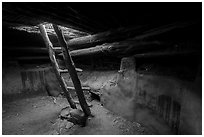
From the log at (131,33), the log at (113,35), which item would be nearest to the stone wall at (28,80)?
the log at (113,35)

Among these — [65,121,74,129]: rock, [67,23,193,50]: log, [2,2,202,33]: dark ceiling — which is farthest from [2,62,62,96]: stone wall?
[2,2,202,33]: dark ceiling

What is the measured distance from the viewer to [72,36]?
534 cm

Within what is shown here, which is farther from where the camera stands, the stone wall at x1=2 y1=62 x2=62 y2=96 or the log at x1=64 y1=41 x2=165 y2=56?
the stone wall at x1=2 y1=62 x2=62 y2=96

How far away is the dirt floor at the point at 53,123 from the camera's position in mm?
3371

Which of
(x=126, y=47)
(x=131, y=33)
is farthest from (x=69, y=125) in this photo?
(x=131, y=33)

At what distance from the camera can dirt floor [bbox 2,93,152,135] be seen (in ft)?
11.1

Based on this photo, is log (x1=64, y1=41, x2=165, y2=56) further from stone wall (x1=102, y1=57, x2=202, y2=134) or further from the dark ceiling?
the dark ceiling

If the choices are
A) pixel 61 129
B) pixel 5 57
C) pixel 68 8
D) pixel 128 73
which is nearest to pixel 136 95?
pixel 128 73

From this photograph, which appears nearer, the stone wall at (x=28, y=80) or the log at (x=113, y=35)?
the log at (x=113, y=35)

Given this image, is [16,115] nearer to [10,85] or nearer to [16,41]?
[10,85]

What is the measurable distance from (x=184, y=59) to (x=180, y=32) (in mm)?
515

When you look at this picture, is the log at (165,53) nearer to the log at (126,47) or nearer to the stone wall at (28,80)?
the log at (126,47)

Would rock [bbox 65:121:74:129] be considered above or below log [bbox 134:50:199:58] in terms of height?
below

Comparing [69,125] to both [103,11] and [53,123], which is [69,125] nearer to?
[53,123]
